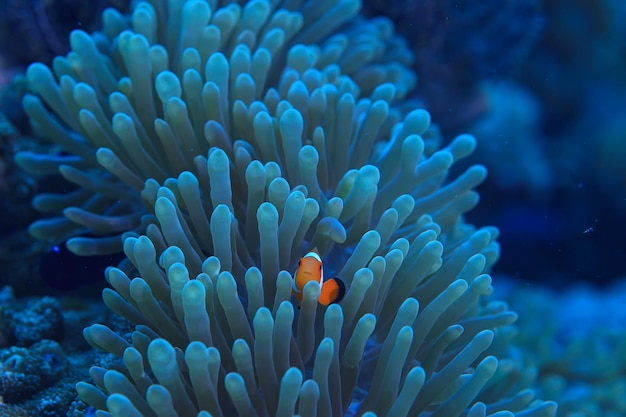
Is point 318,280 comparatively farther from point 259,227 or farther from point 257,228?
point 257,228

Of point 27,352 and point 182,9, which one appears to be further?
point 182,9

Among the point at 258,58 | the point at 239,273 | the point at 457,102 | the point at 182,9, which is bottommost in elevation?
the point at 239,273

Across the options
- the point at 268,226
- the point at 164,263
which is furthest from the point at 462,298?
the point at 164,263

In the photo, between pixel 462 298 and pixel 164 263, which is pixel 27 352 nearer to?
pixel 164 263

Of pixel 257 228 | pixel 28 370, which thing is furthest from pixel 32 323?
pixel 257 228

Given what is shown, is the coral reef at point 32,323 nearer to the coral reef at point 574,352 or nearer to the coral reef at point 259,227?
the coral reef at point 259,227

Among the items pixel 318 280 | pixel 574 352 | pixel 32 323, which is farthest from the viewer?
pixel 574 352
